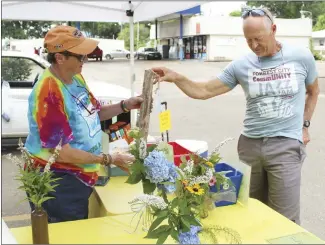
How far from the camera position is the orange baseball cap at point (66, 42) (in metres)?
2.10

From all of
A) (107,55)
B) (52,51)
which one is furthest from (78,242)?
(107,55)

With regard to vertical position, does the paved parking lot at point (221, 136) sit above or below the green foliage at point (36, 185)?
below

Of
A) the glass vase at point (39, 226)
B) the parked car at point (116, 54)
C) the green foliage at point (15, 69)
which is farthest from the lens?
the parked car at point (116, 54)

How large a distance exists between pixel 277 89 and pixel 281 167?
17.4 inches

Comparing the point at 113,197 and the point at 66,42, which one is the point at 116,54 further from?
the point at 66,42

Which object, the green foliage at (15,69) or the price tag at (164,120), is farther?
the green foliage at (15,69)

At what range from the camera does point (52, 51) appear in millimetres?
2113

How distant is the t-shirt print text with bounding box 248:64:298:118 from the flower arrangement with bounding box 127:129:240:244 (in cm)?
78

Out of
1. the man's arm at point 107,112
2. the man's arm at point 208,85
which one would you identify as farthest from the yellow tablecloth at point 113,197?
the man's arm at point 208,85

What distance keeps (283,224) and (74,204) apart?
1.07 meters

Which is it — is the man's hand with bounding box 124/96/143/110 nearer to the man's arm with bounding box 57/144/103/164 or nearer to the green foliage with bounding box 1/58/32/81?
the man's arm with bounding box 57/144/103/164

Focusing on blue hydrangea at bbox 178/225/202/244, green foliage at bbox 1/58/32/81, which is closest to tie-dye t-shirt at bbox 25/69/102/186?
blue hydrangea at bbox 178/225/202/244

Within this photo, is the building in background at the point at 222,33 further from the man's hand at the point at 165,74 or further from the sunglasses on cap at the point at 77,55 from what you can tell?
the sunglasses on cap at the point at 77,55

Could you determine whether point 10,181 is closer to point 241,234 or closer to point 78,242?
point 78,242
